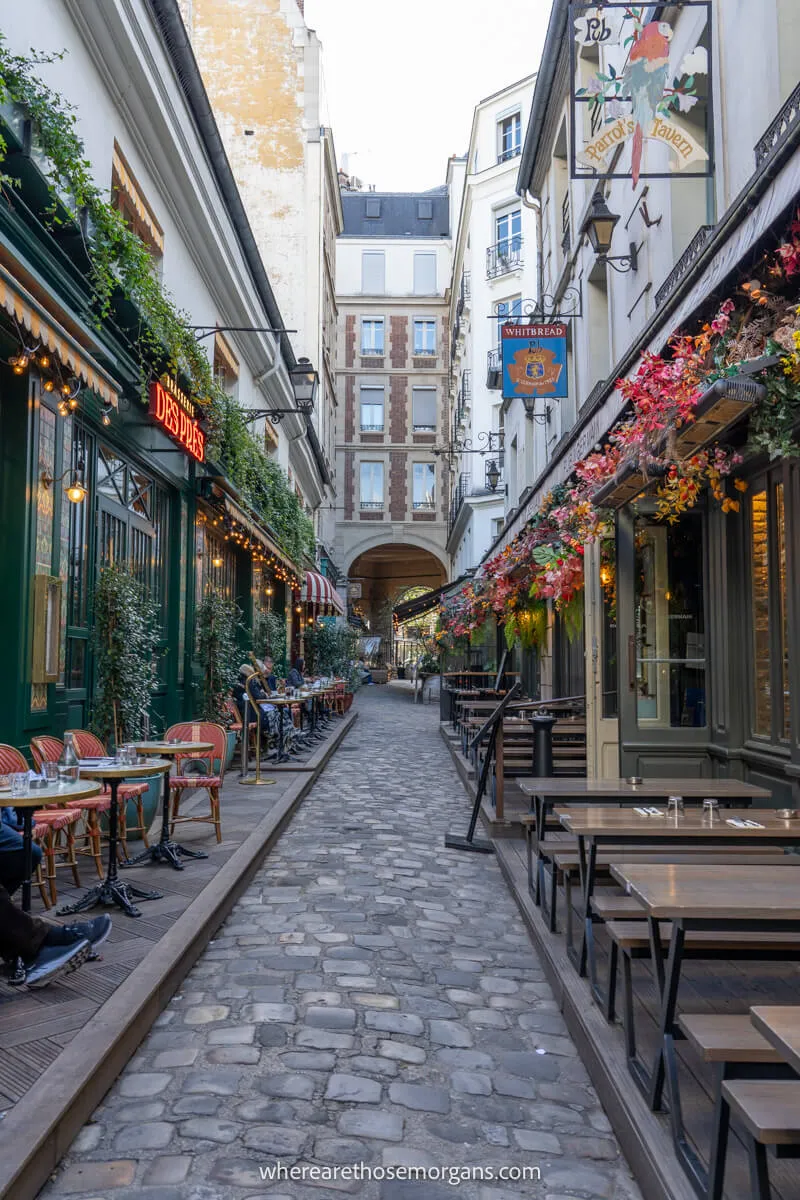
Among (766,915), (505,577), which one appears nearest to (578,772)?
(505,577)

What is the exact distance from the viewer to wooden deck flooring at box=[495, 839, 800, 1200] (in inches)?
105

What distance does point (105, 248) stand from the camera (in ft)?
23.6

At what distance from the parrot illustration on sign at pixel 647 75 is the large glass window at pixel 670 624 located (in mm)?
2754

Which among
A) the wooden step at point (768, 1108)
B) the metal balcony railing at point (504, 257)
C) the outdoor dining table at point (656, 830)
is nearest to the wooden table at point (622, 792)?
the outdoor dining table at point (656, 830)

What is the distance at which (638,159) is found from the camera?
24.2 feet

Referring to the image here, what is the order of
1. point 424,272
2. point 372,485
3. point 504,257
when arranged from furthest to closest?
point 424,272 < point 372,485 < point 504,257

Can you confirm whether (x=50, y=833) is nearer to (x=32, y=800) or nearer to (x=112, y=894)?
(x=112, y=894)

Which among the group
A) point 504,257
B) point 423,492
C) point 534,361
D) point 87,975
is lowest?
point 87,975

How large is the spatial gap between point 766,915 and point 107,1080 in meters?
2.33

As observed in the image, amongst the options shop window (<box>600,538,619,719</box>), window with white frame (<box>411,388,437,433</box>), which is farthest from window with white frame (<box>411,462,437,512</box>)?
shop window (<box>600,538,619,719</box>)

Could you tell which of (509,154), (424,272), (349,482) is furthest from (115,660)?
(424,272)

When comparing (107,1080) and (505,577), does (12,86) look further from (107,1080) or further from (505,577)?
(505,577)

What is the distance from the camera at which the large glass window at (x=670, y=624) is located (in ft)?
22.7

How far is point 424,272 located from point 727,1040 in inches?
1770
